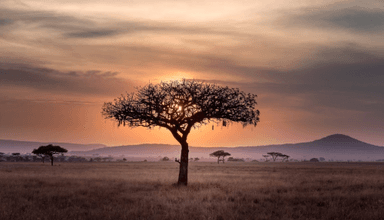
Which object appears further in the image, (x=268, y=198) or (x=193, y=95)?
(x=193, y=95)

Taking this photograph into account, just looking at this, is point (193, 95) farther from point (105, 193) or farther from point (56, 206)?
point (56, 206)

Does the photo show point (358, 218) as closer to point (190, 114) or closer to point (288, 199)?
point (288, 199)

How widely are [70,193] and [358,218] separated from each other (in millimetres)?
17248

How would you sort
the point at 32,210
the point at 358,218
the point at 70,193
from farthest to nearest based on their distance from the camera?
1. the point at 70,193
2. the point at 32,210
3. the point at 358,218

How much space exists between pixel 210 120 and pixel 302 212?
50.6 feet

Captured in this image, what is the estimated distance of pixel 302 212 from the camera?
19.0 meters

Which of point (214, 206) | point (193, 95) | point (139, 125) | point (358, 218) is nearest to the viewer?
point (358, 218)

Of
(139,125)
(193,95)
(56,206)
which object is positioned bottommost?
(56,206)

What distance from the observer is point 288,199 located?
918 inches

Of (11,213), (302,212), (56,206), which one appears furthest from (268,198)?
(11,213)

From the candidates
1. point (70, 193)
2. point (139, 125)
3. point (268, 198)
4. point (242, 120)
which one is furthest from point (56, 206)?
point (242, 120)

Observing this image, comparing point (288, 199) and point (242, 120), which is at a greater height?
point (242, 120)

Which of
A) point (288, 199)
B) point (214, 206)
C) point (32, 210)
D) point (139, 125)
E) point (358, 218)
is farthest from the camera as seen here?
point (139, 125)

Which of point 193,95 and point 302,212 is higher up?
point 193,95
